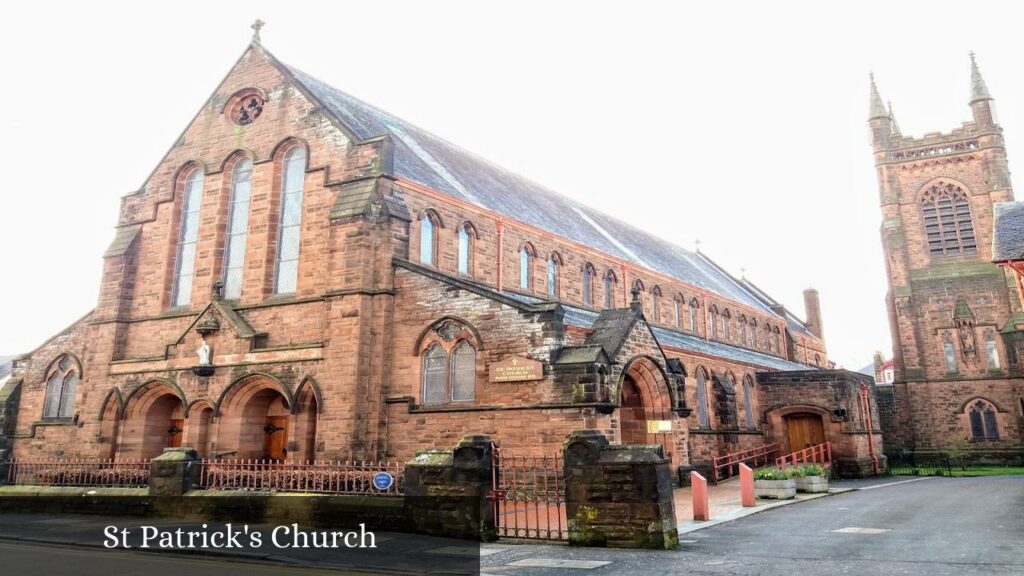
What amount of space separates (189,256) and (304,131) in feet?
20.0

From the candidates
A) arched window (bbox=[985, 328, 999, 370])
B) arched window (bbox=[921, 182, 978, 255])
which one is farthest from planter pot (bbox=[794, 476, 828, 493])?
arched window (bbox=[921, 182, 978, 255])

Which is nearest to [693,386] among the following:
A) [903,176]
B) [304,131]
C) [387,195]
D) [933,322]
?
[387,195]

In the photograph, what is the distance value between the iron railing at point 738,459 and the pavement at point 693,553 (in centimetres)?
1160

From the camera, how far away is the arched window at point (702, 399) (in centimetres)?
2961

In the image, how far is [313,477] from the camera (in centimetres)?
1655

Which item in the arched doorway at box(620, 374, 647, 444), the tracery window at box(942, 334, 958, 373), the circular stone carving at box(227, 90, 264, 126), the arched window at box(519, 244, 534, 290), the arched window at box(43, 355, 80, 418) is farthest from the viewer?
the tracery window at box(942, 334, 958, 373)

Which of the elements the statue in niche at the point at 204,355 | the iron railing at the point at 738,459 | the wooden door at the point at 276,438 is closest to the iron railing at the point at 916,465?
the iron railing at the point at 738,459

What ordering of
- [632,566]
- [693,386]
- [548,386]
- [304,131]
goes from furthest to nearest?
[693,386], [304,131], [548,386], [632,566]

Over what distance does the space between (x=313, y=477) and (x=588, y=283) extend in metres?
17.6

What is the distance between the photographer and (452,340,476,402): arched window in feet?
64.7

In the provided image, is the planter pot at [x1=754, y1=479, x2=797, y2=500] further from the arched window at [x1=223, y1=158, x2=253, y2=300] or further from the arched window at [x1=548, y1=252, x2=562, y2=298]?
the arched window at [x1=223, y1=158, x2=253, y2=300]

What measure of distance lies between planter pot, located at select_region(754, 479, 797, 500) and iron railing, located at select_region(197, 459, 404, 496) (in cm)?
992

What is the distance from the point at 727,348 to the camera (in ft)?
127

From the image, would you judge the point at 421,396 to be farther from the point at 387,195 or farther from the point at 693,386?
the point at 693,386
